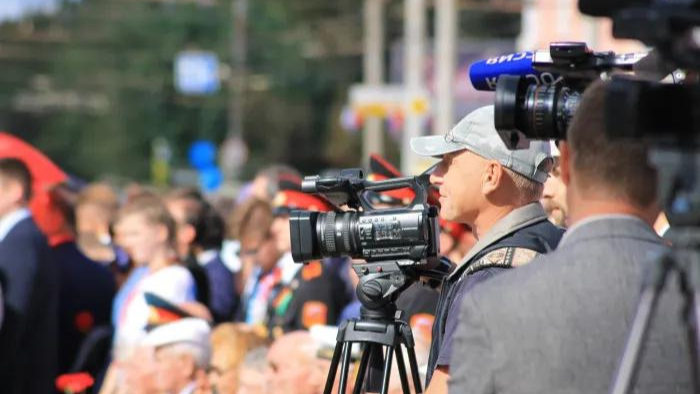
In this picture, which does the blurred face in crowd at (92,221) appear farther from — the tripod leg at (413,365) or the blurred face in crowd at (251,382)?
the tripod leg at (413,365)

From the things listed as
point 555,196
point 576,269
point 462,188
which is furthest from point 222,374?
point 576,269

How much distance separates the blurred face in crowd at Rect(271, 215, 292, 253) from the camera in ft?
26.6

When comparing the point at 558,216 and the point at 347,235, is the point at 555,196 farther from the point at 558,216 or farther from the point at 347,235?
the point at 347,235

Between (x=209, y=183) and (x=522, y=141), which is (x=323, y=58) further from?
(x=522, y=141)

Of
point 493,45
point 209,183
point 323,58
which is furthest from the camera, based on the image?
point 323,58

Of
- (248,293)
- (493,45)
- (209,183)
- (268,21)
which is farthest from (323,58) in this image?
(248,293)

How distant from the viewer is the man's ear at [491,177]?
3988 mm

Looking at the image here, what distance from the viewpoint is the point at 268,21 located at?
65.2 meters

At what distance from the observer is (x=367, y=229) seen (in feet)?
12.2

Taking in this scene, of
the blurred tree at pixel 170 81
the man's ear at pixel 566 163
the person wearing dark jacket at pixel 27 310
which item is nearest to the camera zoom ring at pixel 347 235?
the man's ear at pixel 566 163

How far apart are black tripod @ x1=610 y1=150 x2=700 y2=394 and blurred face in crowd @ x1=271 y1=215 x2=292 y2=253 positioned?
556cm

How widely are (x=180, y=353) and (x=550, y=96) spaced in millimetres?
3295

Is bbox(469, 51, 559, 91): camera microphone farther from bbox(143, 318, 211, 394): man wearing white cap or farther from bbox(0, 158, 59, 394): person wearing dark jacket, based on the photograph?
bbox(0, 158, 59, 394): person wearing dark jacket

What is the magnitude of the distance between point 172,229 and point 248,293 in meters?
1.30
